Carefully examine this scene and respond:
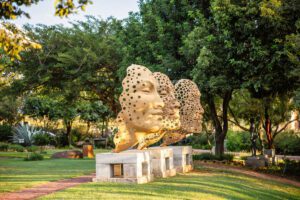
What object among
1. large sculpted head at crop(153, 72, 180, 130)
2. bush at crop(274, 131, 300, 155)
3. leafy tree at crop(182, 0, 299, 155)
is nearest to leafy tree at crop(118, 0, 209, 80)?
leafy tree at crop(182, 0, 299, 155)

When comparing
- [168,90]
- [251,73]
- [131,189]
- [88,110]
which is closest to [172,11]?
[251,73]

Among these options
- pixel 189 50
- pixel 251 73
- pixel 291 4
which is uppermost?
pixel 291 4

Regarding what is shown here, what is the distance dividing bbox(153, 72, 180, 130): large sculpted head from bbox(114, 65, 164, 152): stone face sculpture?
164 cm

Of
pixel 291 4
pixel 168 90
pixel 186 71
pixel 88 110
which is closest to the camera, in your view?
pixel 168 90

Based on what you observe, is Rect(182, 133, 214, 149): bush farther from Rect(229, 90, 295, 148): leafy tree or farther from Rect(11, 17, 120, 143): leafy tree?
Rect(11, 17, 120, 143): leafy tree

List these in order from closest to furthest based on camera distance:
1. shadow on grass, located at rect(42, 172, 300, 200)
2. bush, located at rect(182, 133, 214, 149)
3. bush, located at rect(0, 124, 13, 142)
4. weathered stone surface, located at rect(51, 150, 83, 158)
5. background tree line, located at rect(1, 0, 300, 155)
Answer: shadow on grass, located at rect(42, 172, 300, 200) < background tree line, located at rect(1, 0, 300, 155) < weathered stone surface, located at rect(51, 150, 83, 158) < bush, located at rect(0, 124, 13, 142) < bush, located at rect(182, 133, 214, 149)

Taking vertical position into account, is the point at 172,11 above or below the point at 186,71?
above

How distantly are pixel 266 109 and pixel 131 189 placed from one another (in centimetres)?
1852

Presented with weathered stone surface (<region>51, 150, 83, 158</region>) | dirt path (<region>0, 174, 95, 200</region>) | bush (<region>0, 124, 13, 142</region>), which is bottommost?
dirt path (<region>0, 174, 95, 200</region>)

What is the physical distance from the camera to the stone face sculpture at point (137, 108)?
12562 millimetres

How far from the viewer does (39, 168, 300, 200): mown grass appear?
9938 mm

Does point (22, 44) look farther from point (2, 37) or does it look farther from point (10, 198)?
point (10, 198)

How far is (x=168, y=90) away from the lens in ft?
49.6

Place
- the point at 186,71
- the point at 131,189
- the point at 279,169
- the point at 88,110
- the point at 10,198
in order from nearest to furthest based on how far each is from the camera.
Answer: the point at 10,198
the point at 131,189
the point at 186,71
the point at 279,169
the point at 88,110
